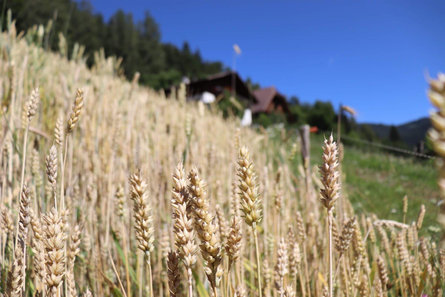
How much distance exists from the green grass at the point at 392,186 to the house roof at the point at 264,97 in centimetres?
2368

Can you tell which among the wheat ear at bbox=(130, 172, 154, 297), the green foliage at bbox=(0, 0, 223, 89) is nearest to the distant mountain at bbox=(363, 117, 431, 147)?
the wheat ear at bbox=(130, 172, 154, 297)

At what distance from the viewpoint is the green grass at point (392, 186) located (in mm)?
1773

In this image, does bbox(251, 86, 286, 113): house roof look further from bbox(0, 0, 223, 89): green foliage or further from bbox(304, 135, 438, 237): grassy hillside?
bbox(304, 135, 438, 237): grassy hillside

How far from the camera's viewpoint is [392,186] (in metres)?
5.34

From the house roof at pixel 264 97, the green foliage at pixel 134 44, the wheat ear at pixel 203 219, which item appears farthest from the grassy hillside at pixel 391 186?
the green foliage at pixel 134 44

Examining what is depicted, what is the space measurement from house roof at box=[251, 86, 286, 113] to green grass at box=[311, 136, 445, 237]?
77.7ft

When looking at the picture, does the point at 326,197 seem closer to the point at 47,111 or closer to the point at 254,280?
the point at 254,280

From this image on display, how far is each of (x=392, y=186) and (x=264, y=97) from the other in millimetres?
31738

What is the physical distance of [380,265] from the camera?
1.06 metres

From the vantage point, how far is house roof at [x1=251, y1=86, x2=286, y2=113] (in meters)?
34.7

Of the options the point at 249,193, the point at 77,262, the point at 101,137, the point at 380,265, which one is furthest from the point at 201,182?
the point at 101,137

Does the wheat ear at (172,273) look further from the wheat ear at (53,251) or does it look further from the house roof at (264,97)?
the house roof at (264,97)

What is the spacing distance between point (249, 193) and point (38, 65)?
3.01m

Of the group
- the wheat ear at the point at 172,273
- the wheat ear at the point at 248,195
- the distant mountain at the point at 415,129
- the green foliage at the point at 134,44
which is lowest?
the wheat ear at the point at 172,273
